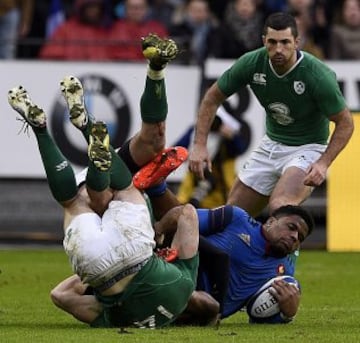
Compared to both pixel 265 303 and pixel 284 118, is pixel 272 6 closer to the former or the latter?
pixel 284 118

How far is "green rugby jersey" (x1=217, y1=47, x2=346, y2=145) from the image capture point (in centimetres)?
1261

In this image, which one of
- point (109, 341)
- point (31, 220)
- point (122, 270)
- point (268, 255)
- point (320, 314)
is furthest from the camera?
point (31, 220)

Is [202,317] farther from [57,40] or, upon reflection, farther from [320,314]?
[57,40]

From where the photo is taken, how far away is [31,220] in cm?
1898

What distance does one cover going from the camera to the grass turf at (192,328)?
9891 millimetres

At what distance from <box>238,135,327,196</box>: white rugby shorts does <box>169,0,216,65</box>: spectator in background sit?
21.5ft

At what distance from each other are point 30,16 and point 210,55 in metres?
3.31

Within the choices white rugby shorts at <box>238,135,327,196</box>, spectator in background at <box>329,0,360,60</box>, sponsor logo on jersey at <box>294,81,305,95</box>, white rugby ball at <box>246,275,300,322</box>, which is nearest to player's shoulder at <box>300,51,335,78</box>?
sponsor logo on jersey at <box>294,81,305,95</box>

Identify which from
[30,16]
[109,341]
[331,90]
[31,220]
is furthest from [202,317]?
[30,16]

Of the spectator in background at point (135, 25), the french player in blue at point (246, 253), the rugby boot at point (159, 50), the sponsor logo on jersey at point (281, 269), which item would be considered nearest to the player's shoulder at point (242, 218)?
the french player in blue at point (246, 253)

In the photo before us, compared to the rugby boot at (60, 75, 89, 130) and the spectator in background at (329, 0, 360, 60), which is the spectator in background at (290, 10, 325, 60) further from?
the rugby boot at (60, 75, 89, 130)

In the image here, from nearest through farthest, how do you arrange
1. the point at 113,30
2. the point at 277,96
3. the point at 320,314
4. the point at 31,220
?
the point at 320,314 → the point at 277,96 → the point at 31,220 → the point at 113,30

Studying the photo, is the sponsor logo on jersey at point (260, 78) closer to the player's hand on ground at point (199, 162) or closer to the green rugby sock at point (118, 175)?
the player's hand on ground at point (199, 162)

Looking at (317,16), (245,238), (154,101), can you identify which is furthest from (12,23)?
(245,238)
